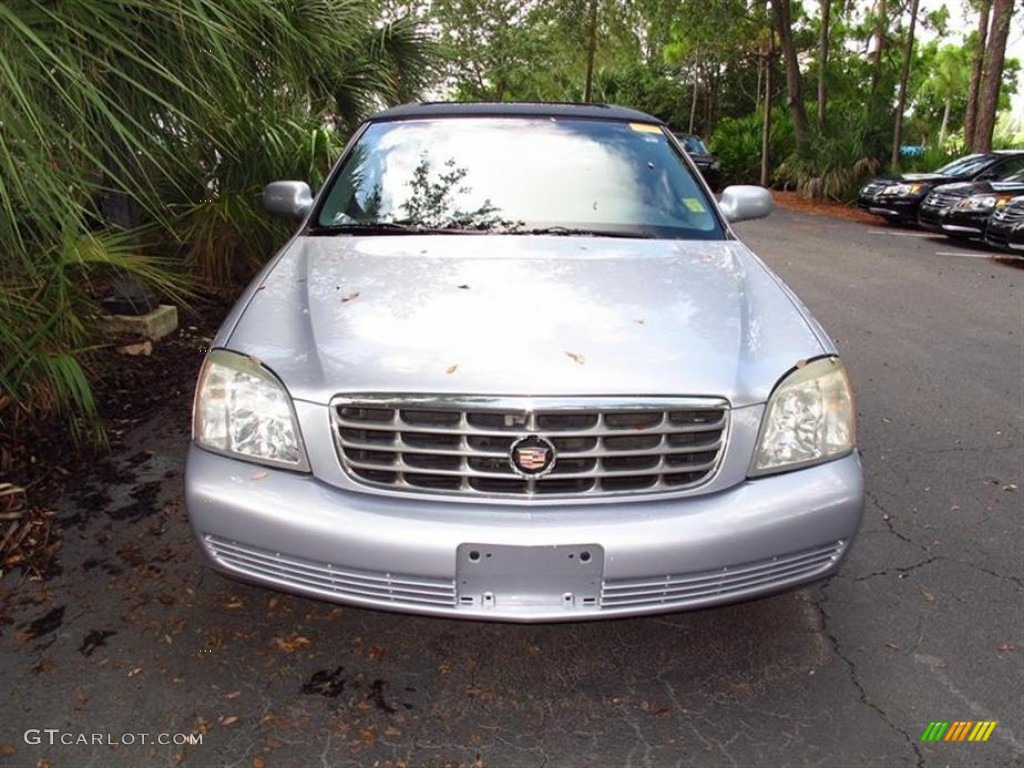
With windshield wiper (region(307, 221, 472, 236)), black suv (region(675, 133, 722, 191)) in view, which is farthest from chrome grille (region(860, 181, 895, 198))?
windshield wiper (region(307, 221, 472, 236))

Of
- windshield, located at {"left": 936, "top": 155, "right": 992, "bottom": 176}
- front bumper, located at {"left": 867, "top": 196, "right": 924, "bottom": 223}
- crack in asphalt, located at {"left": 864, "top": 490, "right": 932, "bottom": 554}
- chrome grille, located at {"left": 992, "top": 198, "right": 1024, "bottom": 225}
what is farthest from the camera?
front bumper, located at {"left": 867, "top": 196, "right": 924, "bottom": 223}

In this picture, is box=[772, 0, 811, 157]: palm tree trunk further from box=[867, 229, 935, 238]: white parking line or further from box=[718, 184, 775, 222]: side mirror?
box=[718, 184, 775, 222]: side mirror

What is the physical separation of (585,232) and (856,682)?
6.16ft

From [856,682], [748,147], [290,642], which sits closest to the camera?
[856,682]

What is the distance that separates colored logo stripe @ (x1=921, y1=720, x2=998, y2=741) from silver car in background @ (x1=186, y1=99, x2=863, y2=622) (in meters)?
0.49

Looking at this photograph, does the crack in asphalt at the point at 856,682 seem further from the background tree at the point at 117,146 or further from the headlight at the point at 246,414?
the background tree at the point at 117,146

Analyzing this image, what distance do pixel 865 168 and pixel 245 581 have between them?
65.7ft

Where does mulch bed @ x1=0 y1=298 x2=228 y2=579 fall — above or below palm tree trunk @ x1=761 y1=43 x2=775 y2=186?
below

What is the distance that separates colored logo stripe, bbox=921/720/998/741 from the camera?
2330 millimetres

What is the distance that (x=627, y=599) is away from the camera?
2.25m

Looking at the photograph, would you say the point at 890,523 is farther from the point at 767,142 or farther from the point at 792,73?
the point at 767,142

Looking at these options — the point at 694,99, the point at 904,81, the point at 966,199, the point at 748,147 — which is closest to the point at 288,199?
the point at 966,199

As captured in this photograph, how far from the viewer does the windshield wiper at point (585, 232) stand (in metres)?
3.41

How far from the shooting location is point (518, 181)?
3.69 m
